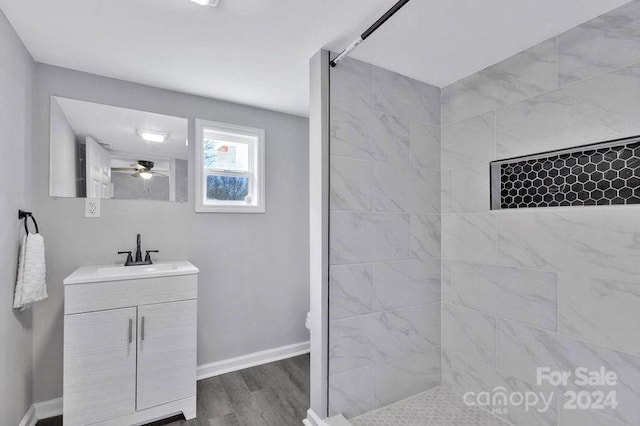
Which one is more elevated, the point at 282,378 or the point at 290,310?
the point at 290,310

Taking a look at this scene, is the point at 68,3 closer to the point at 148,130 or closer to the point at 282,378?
the point at 148,130

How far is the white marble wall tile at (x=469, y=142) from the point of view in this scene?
6.24 feet

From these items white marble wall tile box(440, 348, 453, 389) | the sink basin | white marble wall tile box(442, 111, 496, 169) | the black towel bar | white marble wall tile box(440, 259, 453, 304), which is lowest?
white marble wall tile box(440, 348, 453, 389)

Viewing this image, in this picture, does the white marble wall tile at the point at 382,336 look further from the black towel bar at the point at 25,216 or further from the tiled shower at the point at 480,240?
the black towel bar at the point at 25,216

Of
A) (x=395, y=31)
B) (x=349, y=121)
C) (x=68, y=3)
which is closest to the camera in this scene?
(x=68, y=3)

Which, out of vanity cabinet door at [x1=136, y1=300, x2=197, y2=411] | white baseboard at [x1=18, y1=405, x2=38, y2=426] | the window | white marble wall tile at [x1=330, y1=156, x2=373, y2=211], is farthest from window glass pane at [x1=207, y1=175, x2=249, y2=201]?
white baseboard at [x1=18, y1=405, x2=38, y2=426]

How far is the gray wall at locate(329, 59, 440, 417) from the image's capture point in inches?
71.1

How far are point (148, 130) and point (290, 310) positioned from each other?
1.97 metres

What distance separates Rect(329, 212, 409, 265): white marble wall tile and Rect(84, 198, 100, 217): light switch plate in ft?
5.51

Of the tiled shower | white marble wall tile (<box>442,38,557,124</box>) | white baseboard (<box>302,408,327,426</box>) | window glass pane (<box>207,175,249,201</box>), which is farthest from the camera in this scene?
window glass pane (<box>207,175,249,201</box>)

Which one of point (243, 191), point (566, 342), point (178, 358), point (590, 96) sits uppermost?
point (590, 96)

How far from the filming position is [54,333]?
2.01 metres

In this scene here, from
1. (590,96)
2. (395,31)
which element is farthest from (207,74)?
(590,96)

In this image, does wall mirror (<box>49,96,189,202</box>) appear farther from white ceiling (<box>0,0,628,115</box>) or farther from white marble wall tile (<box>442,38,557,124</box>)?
white marble wall tile (<box>442,38,557,124</box>)
